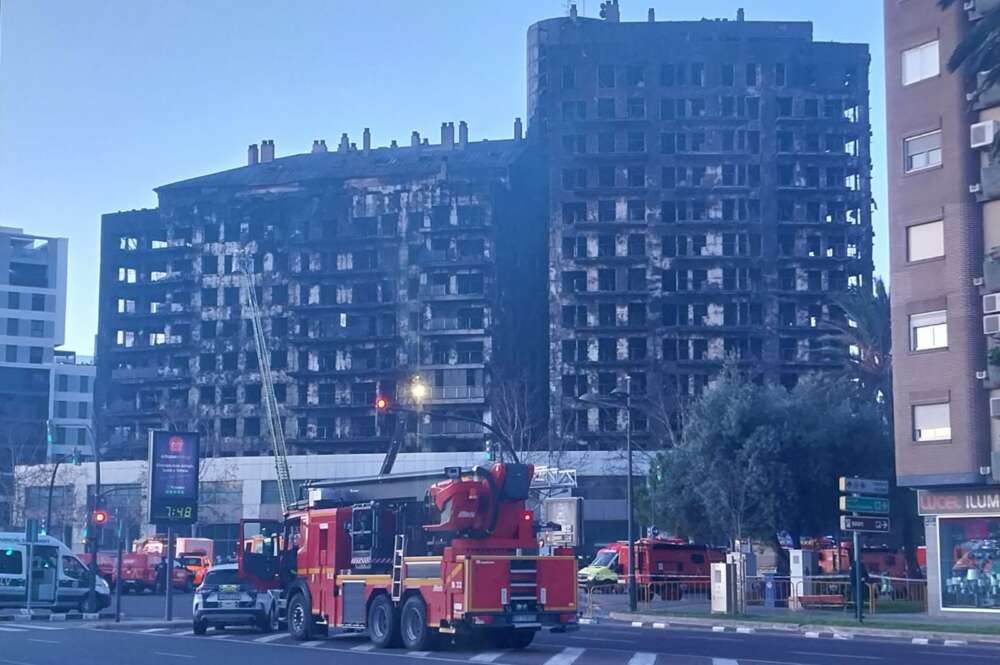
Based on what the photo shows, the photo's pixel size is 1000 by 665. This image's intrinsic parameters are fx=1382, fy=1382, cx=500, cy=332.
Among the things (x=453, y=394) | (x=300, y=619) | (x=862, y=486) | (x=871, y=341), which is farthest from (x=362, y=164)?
(x=300, y=619)

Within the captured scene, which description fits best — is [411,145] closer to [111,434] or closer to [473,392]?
[473,392]

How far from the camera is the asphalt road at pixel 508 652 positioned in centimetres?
2306

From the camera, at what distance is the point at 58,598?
42.7m

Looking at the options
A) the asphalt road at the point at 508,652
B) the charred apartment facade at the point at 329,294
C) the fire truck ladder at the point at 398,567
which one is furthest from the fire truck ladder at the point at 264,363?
the fire truck ladder at the point at 398,567

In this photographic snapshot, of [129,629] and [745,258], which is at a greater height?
[745,258]

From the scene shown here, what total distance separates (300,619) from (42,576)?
1631 centimetres

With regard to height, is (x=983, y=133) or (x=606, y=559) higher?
(x=983, y=133)

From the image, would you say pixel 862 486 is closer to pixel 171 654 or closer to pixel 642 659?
pixel 642 659

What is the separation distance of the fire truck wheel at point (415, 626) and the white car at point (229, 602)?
6.71 metres

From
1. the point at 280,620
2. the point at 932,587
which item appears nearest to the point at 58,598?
the point at 280,620

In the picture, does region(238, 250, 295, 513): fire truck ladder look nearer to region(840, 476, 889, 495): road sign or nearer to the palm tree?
the palm tree

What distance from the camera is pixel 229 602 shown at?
31.8 meters

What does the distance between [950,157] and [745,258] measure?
2514 inches

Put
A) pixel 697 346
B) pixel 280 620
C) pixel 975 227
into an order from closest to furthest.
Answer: pixel 280 620
pixel 975 227
pixel 697 346
